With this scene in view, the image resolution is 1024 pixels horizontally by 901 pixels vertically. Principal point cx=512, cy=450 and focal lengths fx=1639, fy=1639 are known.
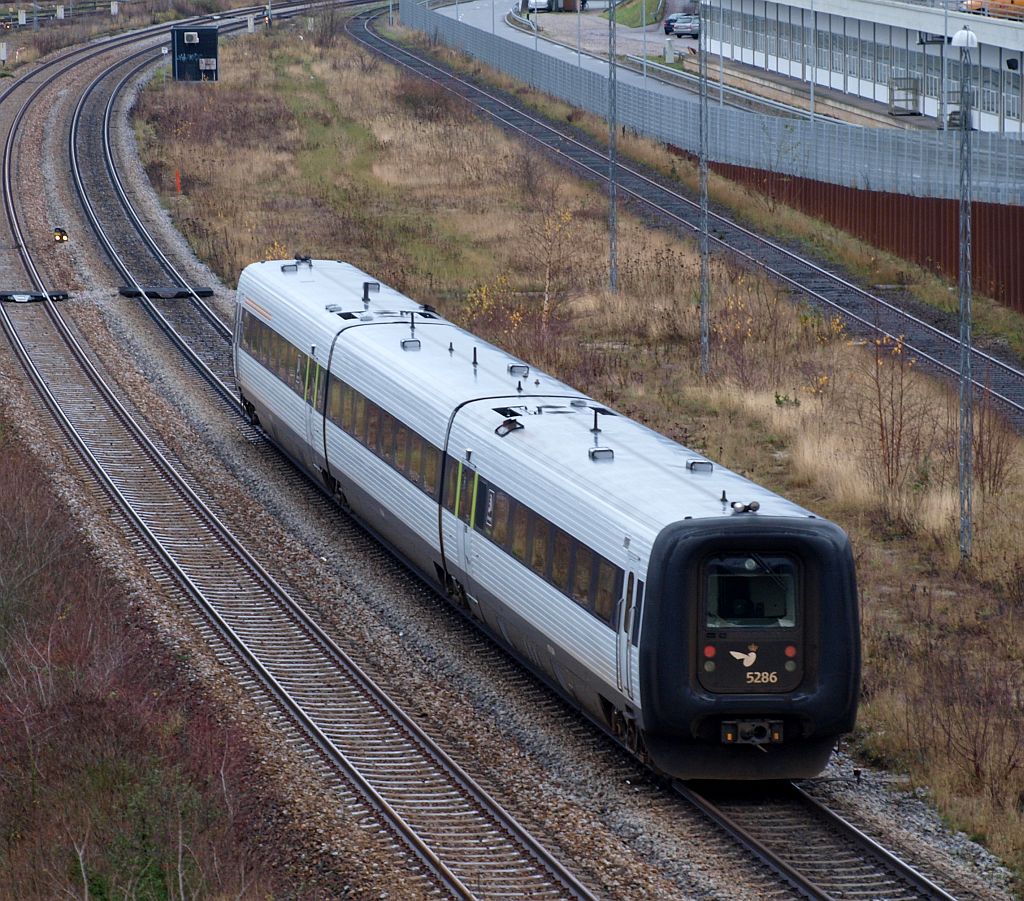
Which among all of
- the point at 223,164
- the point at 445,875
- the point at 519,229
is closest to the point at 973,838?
the point at 445,875

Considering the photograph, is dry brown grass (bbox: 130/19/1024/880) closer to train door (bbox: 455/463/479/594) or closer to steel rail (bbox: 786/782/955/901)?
steel rail (bbox: 786/782/955/901)

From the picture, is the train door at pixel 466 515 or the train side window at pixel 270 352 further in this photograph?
the train side window at pixel 270 352

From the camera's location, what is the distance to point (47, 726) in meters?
13.6

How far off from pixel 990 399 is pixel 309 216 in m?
21.9

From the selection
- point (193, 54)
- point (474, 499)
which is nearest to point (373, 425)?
point (474, 499)

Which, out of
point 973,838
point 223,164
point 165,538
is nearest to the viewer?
point 973,838

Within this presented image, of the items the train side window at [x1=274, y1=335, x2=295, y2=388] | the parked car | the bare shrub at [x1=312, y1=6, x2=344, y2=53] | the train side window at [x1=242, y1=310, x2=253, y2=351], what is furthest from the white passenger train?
the parked car

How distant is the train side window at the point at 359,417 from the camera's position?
66.0ft

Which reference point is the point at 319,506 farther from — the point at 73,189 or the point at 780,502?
the point at 73,189

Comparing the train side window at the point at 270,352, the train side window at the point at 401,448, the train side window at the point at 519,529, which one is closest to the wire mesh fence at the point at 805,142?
the train side window at the point at 270,352

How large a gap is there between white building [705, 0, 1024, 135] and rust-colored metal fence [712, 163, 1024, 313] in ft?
12.1

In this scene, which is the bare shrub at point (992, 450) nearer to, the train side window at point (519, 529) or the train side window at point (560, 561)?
the train side window at point (519, 529)

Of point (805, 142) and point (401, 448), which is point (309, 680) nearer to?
point (401, 448)

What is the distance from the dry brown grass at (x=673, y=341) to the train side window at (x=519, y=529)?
3.54 m
